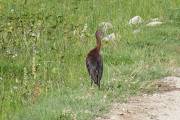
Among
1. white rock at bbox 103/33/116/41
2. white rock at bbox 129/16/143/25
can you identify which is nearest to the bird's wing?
white rock at bbox 103/33/116/41

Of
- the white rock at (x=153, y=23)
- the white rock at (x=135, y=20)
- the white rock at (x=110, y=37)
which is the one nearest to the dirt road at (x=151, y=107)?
the white rock at (x=110, y=37)

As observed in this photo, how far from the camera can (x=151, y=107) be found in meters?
8.05

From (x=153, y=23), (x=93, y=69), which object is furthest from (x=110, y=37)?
(x=93, y=69)

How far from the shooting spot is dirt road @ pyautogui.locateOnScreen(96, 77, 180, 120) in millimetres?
7586

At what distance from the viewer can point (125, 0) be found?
16.5m

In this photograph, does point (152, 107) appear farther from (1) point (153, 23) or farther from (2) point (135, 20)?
(2) point (135, 20)

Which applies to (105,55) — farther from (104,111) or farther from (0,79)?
(104,111)

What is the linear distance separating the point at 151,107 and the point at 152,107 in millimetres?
13

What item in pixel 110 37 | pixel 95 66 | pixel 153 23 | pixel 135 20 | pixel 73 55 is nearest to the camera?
pixel 95 66

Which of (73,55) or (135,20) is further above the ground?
(135,20)

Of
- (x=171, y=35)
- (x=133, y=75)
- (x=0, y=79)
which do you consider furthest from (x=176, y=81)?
(x=171, y=35)

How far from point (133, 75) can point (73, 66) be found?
1539 mm

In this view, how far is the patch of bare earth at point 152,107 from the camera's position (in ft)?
24.9

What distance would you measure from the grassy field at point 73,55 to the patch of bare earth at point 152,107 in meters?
0.16
